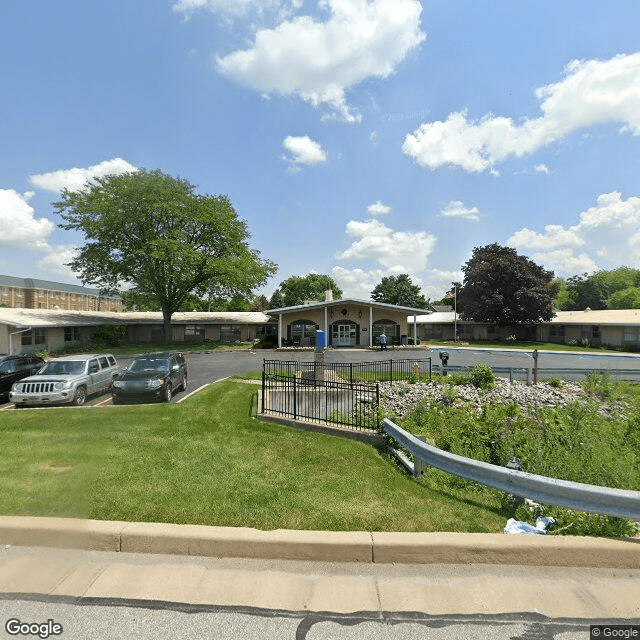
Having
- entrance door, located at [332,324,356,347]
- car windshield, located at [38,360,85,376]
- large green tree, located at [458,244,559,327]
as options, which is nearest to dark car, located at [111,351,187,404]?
car windshield, located at [38,360,85,376]

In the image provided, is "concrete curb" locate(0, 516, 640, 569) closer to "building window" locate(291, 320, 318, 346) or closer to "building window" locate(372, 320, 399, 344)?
"building window" locate(291, 320, 318, 346)

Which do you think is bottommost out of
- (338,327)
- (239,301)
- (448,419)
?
(448,419)

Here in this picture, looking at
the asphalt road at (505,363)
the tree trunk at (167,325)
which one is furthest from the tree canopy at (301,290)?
the asphalt road at (505,363)

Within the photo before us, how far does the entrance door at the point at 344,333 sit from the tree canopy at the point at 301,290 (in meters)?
40.0

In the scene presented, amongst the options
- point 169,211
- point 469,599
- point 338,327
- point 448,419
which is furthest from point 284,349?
point 469,599

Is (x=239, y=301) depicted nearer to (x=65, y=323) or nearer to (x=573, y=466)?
(x=65, y=323)

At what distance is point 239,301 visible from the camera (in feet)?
146

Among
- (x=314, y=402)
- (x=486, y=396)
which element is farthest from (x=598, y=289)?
(x=314, y=402)

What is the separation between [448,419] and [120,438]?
352 inches

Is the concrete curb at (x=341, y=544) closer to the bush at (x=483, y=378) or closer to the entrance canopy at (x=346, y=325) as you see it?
the bush at (x=483, y=378)

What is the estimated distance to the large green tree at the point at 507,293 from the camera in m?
46.3

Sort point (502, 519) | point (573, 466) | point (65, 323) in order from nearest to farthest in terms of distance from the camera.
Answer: point (502, 519) → point (573, 466) → point (65, 323)

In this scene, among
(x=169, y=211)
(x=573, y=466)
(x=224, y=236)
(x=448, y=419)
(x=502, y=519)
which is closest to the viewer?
(x=502, y=519)

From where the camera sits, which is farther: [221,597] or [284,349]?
[284,349]
